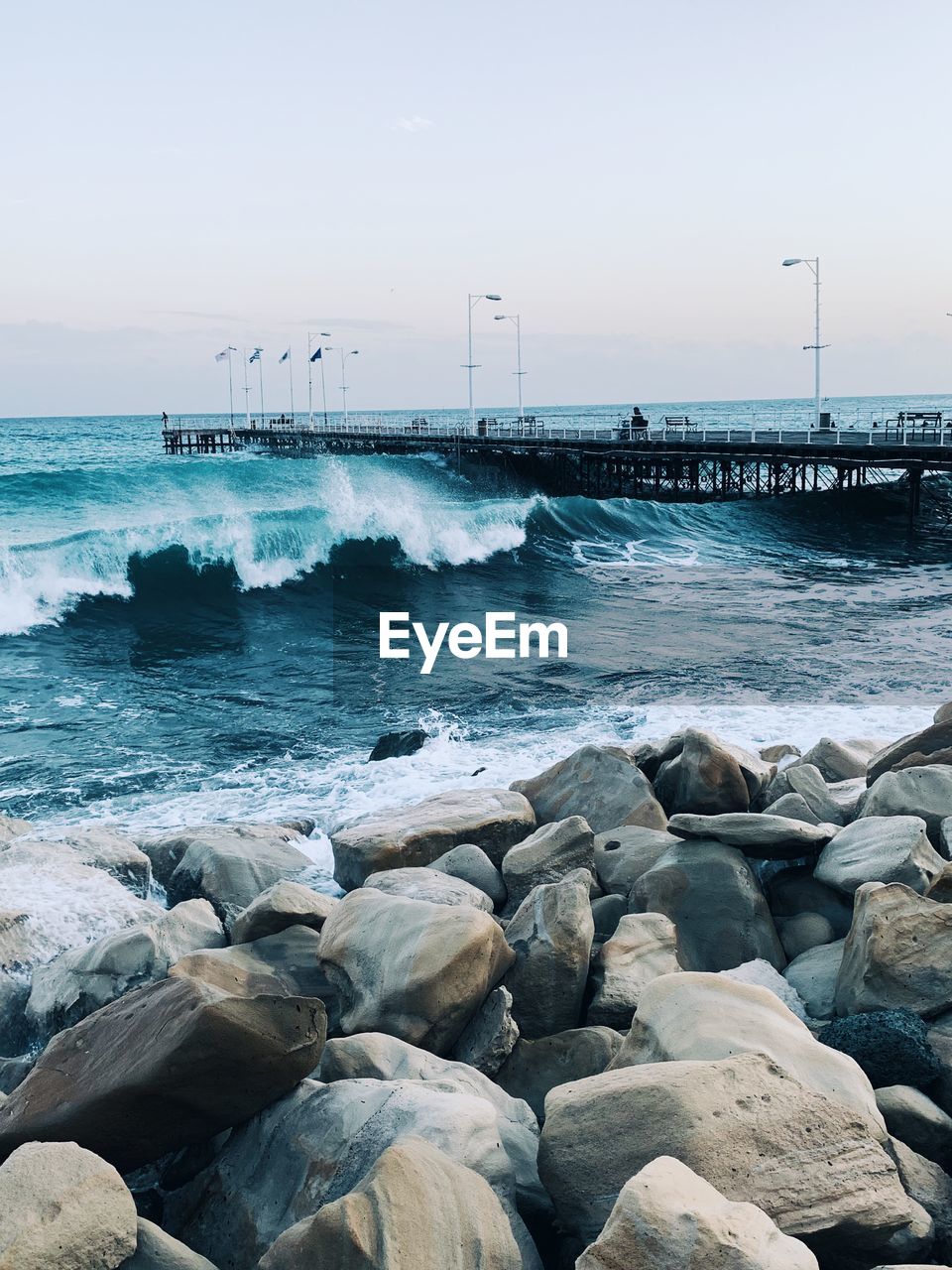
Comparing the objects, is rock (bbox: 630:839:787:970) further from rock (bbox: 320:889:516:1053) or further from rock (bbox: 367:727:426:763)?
rock (bbox: 367:727:426:763)

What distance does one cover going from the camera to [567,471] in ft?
145

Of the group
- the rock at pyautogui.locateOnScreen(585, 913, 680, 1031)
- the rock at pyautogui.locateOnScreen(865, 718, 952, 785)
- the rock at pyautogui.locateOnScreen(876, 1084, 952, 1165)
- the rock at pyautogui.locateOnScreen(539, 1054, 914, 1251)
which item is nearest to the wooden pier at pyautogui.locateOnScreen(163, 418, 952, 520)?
the rock at pyautogui.locateOnScreen(865, 718, 952, 785)

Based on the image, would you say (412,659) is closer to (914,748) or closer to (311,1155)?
(914,748)

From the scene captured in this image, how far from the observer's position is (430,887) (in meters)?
6.07

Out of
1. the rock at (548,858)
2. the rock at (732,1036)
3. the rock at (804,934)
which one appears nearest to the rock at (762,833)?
the rock at (804,934)

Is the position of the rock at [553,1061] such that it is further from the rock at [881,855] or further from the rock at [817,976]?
the rock at [881,855]

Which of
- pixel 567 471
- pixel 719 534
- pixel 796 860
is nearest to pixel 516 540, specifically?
pixel 719 534

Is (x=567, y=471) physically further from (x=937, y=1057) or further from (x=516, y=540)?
(x=937, y=1057)

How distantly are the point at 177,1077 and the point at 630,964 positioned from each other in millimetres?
2254

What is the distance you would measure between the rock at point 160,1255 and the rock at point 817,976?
9.44ft

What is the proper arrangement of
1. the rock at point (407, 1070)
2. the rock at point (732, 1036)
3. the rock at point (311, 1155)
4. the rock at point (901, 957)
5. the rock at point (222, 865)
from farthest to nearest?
the rock at point (222, 865), the rock at point (901, 957), the rock at point (407, 1070), the rock at point (732, 1036), the rock at point (311, 1155)

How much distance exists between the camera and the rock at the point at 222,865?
6.84 m

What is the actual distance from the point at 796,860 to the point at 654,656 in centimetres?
1074

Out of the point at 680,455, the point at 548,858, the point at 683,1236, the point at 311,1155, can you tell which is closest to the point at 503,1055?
the point at 311,1155
